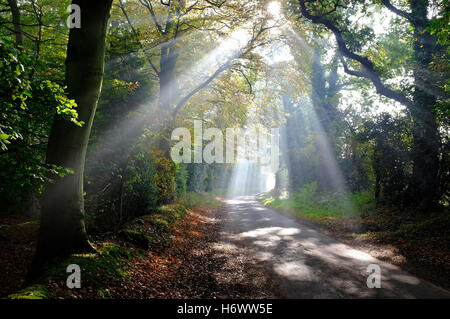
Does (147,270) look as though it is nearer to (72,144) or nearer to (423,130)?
(72,144)

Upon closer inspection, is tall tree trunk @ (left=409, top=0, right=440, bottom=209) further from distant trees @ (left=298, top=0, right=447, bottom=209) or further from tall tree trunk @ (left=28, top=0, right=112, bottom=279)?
tall tree trunk @ (left=28, top=0, right=112, bottom=279)

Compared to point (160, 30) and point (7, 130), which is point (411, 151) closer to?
point (160, 30)

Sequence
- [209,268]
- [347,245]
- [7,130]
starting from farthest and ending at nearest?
1. [347,245]
2. [209,268]
3. [7,130]

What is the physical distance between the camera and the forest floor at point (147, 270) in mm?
4359

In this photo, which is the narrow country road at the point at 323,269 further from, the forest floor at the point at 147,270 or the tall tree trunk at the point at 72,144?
the tall tree trunk at the point at 72,144

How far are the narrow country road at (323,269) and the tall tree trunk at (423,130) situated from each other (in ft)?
16.2

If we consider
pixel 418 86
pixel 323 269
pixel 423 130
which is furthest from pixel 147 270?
pixel 418 86

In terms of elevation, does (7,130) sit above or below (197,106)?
below

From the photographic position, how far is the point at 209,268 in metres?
6.76

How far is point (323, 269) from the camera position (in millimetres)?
6227

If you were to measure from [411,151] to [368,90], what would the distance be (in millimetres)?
11316

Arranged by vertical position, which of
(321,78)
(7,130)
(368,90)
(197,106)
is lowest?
(7,130)

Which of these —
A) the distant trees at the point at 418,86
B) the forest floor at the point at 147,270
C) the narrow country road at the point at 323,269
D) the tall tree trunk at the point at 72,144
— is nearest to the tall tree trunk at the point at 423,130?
the distant trees at the point at 418,86
